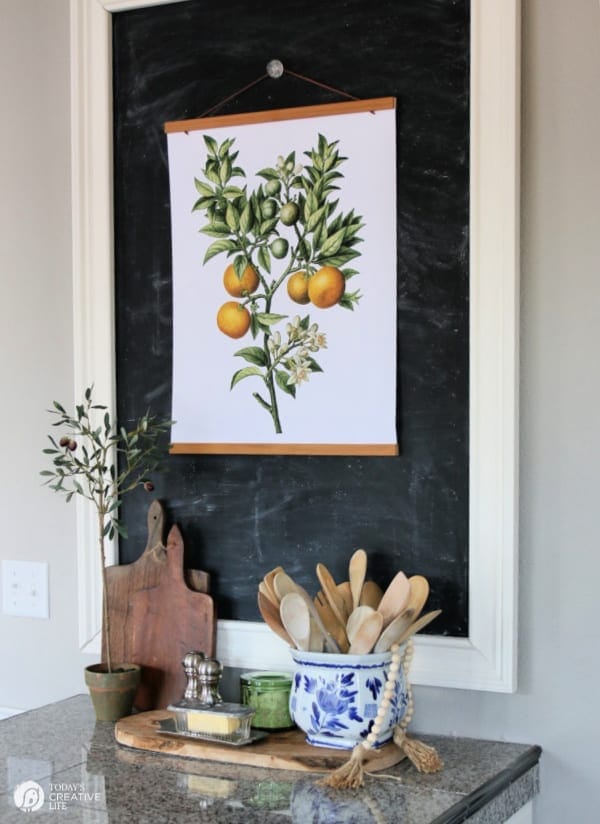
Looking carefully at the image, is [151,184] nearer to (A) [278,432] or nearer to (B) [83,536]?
(A) [278,432]

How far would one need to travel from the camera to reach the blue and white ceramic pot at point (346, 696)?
149 centimetres

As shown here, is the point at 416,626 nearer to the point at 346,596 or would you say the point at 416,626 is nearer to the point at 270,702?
the point at 346,596

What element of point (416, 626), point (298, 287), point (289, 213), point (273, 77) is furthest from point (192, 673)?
point (273, 77)

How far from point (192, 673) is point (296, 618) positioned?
0.22 meters

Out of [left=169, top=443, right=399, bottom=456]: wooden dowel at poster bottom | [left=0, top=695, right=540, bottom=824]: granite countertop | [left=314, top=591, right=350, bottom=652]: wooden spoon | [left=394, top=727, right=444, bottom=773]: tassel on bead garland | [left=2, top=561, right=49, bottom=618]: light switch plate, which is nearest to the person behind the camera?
[left=0, top=695, right=540, bottom=824]: granite countertop

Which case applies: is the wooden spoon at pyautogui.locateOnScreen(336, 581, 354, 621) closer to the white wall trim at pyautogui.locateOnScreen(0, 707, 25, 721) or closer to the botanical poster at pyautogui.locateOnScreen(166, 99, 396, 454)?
the botanical poster at pyautogui.locateOnScreen(166, 99, 396, 454)

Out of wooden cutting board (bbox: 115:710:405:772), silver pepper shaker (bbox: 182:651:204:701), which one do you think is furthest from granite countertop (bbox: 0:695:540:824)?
silver pepper shaker (bbox: 182:651:204:701)

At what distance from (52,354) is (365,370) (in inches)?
24.3

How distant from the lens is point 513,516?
158cm

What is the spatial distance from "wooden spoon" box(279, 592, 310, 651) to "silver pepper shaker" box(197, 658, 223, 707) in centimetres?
17

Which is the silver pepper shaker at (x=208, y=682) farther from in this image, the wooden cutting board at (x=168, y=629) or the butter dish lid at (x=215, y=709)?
the wooden cutting board at (x=168, y=629)

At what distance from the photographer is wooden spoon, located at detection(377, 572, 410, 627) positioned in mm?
1547

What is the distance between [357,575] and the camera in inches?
63.9

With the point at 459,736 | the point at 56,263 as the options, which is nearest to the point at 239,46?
the point at 56,263
